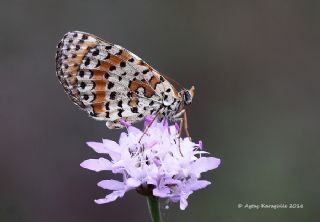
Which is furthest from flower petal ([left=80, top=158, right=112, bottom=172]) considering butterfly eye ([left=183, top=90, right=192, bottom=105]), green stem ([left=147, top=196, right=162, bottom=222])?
butterfly eye ([left=183, top=90, right=192, bottom=105])

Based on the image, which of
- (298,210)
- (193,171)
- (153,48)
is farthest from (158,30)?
(193,171)

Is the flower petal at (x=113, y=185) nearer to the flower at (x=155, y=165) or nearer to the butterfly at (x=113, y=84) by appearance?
the flower at (x=155, y=165)

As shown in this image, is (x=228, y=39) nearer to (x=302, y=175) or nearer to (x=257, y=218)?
(x=302, y=175)

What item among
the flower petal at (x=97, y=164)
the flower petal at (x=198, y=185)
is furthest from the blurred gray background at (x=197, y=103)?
the flower petal at (x=97, y=164)

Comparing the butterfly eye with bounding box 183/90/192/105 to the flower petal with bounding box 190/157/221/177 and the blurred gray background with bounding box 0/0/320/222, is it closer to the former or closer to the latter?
the flower petal with bounding box 190/157/221/177

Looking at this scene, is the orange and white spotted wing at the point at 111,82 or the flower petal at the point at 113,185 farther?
the orange and white spotted wing at the point at 111,82

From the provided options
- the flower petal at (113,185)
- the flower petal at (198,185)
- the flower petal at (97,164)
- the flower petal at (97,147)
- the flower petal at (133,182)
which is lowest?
the flower petal at (198,185)

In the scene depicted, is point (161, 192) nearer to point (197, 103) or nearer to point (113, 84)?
point (113, 84)

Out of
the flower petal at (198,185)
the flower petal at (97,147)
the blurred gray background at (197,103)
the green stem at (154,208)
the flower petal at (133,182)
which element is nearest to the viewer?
the green stem at (154,208)
